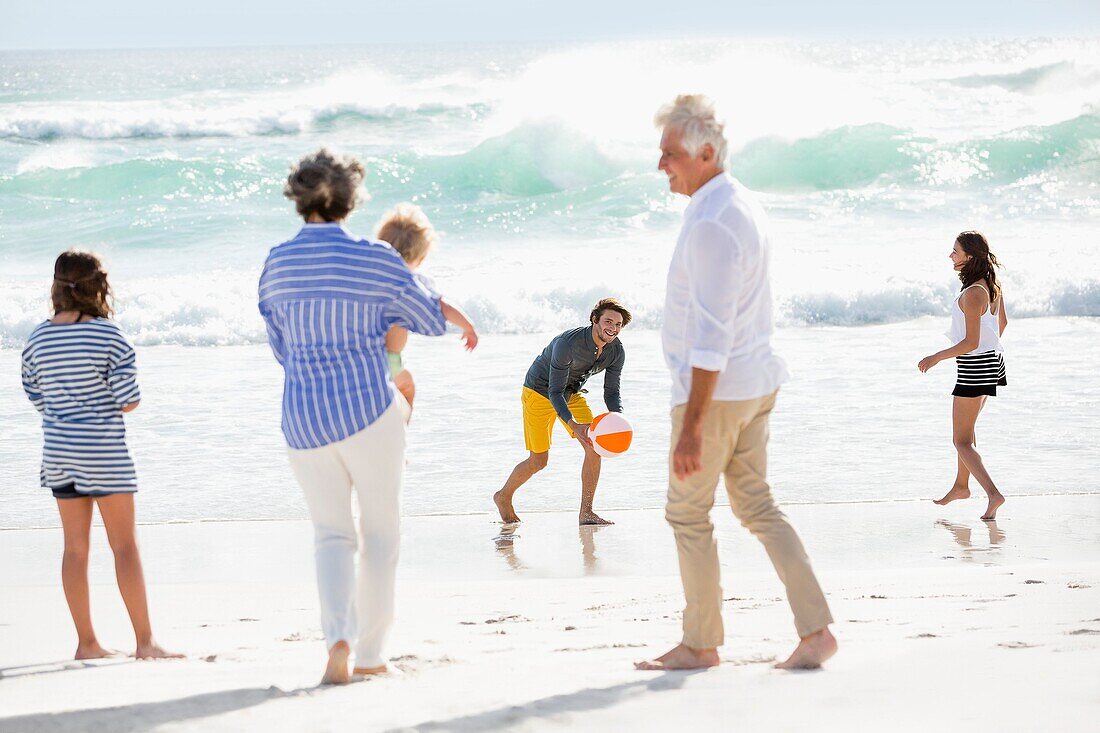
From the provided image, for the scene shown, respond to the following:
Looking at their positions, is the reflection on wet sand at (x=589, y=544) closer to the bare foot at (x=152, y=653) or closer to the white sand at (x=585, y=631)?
the white sand at (x=585, y=631)

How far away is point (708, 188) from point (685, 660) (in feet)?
4.91

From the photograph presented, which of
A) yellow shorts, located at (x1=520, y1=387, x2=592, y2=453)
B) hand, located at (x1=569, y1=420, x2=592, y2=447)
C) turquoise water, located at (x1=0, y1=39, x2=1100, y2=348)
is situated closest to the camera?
hand, located at (x1=569, y1=420, x2=592, y2=447)

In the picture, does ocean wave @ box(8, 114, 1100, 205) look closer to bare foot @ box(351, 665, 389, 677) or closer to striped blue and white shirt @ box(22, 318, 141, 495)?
striped blue and white shirt @ box(22, 318, 141, 495)

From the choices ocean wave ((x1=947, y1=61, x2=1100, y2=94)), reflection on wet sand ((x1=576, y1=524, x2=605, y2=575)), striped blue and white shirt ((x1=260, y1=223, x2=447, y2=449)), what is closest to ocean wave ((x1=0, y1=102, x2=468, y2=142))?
ocean wave ((x1=947, y1=61, x2=1100, y2=94))

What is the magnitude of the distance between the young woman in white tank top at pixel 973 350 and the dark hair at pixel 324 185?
3986 mm

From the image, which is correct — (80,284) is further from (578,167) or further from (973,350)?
(578,167)

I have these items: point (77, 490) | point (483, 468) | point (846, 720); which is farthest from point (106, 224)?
point (846, 720)

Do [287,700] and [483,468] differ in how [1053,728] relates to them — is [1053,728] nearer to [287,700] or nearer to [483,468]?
[287,700]

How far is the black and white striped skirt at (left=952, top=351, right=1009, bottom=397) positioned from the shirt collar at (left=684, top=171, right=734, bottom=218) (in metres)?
3.67

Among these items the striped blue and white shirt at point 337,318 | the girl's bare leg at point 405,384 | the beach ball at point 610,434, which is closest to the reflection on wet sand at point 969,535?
the beach ball at point 610,434

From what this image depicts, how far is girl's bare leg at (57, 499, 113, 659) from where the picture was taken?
4.09 metres

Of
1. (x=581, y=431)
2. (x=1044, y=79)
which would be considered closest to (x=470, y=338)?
(x=581, y=431)

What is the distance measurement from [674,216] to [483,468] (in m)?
14.8

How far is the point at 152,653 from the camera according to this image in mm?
4207
